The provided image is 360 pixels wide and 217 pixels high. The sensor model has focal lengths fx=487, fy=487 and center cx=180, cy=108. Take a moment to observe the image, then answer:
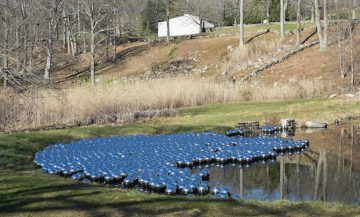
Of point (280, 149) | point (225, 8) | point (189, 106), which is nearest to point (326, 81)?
point (189, 106)

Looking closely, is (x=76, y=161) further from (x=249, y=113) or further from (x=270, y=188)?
(x=249, y=113)

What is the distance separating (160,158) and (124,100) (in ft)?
27.4

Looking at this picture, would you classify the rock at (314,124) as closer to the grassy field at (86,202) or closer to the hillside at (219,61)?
the hillside at (219,61)

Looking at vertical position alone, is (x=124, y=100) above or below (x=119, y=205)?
above

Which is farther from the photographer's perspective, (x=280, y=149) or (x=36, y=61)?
(x=36, y=61)

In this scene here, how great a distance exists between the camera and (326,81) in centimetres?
2659

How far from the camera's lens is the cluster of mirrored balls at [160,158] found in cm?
1043

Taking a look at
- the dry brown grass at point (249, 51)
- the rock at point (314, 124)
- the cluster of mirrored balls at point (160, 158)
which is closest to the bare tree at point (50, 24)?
the dry brown grass at point (249, 51)

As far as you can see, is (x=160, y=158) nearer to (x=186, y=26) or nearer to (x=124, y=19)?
(x=186, y=26)

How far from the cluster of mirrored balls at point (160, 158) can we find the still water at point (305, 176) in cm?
49

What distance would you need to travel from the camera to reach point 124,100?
2070 centimetres

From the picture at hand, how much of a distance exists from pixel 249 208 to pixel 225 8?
225 feet

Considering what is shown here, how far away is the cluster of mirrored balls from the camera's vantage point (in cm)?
1043

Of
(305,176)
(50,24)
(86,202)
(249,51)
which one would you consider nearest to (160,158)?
(305,176)
